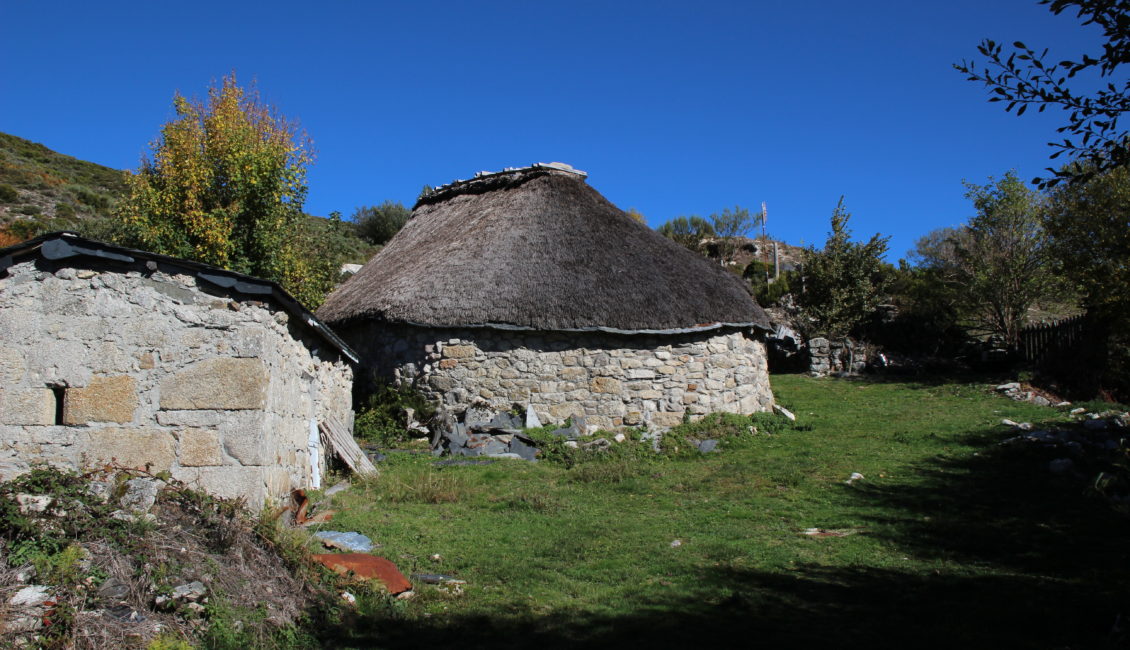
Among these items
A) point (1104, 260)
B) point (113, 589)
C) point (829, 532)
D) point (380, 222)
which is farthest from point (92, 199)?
point (1104, 260)

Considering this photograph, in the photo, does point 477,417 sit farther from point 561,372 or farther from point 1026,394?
point 1026,394

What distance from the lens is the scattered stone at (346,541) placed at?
227 inches

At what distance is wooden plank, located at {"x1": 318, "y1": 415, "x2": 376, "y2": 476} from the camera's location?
8.49 meters

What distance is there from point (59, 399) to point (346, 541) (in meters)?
2.49

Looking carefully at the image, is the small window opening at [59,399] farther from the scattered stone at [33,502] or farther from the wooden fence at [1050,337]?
the wooden fence at [1050,337]

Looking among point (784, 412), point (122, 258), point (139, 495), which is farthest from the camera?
point (784, 412)

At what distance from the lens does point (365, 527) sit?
6.62 m

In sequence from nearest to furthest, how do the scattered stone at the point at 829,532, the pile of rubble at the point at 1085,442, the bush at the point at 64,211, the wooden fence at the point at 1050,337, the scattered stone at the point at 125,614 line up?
the scattered stone at the point at 125,614 → the scattered stone at the point at 829,532 → the pile of rubble at the point at 1085,442 → the wooden fence at the point at 1050,337 → the bush at the point at 64,211

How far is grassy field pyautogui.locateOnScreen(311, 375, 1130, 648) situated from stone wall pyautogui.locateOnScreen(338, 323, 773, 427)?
1.22 meters

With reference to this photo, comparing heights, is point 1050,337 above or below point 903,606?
above

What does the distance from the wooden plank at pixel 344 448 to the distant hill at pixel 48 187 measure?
17.8 metres

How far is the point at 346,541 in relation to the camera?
595 centimetres

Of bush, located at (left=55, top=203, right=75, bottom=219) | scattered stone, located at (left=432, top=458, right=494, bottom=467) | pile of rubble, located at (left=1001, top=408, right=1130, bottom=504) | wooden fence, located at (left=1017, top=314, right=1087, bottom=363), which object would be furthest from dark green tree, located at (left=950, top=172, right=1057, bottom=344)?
bush, located at (left=55, top=203, right=75, bottom=219)

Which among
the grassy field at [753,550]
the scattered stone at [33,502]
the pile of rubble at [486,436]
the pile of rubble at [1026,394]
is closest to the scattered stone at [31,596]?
the scattered stone at [33,502]
